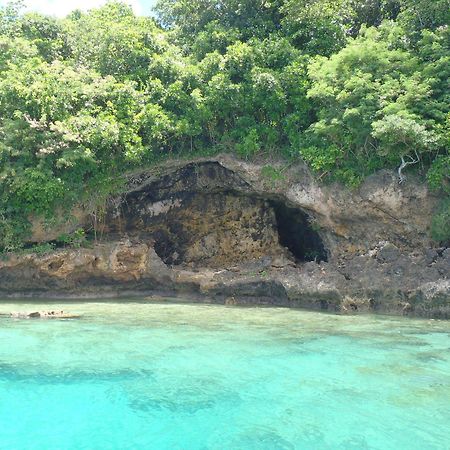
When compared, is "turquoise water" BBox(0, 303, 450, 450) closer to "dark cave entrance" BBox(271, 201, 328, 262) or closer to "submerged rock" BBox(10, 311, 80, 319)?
"submerged rock" BBox(10, 311, 80, 319)

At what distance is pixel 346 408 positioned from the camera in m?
6.05

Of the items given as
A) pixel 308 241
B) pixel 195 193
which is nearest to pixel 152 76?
pixel 195 193

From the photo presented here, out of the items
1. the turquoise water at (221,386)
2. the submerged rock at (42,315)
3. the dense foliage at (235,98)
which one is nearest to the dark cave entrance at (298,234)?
the dense foliage at (235,98)

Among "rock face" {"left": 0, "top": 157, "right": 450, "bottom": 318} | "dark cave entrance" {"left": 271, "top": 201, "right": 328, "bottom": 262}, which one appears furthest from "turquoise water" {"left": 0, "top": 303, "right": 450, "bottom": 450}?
"dark cave entrance" {"left": 271, "top": 201, "right": 328, "bottom": 262}

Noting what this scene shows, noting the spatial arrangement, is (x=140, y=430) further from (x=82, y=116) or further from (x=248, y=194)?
(x=248, y=194)

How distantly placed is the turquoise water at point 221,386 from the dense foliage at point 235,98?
5.00 m

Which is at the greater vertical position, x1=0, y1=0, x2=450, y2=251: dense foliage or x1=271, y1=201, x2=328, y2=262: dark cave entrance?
x1=0, y1=0, x2=450, y2=251: dense foliage

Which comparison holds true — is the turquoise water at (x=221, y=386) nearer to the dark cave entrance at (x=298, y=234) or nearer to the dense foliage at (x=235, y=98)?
the dense foliage at (x=235, y=98)

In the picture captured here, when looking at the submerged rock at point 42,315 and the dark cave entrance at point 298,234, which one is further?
the dark cave entrance at point 298,234

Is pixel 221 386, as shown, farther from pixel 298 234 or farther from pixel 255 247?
pixel 298 234

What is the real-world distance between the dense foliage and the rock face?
29.4 inches

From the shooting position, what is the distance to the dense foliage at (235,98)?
13.6 m

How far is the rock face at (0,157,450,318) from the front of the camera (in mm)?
13750

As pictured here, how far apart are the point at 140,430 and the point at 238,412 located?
116 cm
